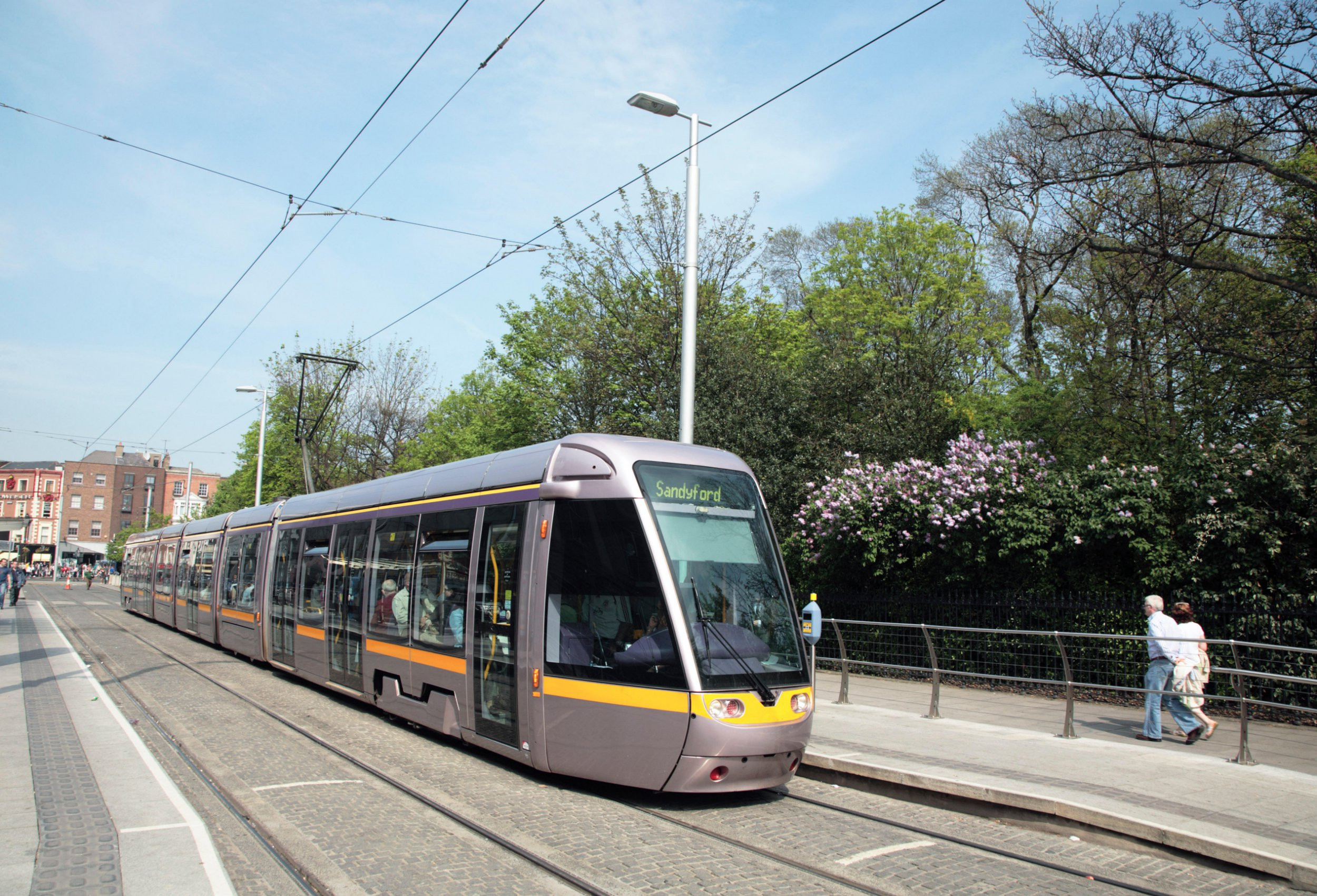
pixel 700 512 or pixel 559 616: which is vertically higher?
pixel 700 512

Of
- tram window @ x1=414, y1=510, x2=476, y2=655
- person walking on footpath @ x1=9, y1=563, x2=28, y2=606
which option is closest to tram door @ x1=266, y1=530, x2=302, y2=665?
tram window @ x1=414, y1=510, x2=476, y2=655

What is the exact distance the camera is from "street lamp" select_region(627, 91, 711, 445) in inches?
475

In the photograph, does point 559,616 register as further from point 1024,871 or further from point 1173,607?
point 1173,607

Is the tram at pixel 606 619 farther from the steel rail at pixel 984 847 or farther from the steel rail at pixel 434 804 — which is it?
the steel rail at pixel 434 804

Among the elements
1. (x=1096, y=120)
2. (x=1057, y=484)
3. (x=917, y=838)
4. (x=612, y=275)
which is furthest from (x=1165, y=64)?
(x=612, y=275)

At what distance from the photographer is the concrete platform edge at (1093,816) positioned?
18.1 feet

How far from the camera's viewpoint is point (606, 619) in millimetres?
7176

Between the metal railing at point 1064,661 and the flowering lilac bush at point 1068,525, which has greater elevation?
the flowering lilac bush at point 1068,525

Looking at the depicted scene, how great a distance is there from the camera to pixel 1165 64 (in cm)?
1202

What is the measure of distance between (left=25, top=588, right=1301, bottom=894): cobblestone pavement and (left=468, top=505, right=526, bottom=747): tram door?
52 centimetres

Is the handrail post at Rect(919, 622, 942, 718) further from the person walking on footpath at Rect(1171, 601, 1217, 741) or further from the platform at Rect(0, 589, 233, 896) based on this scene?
the platform at Rect(0, 589, 233, 896)

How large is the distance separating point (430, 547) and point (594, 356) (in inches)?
533

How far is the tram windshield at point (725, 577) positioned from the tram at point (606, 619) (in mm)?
13

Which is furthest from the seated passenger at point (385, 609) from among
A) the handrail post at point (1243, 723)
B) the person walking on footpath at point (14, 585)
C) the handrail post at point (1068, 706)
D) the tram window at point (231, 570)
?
the person walking on footpath at point (14, 585)
